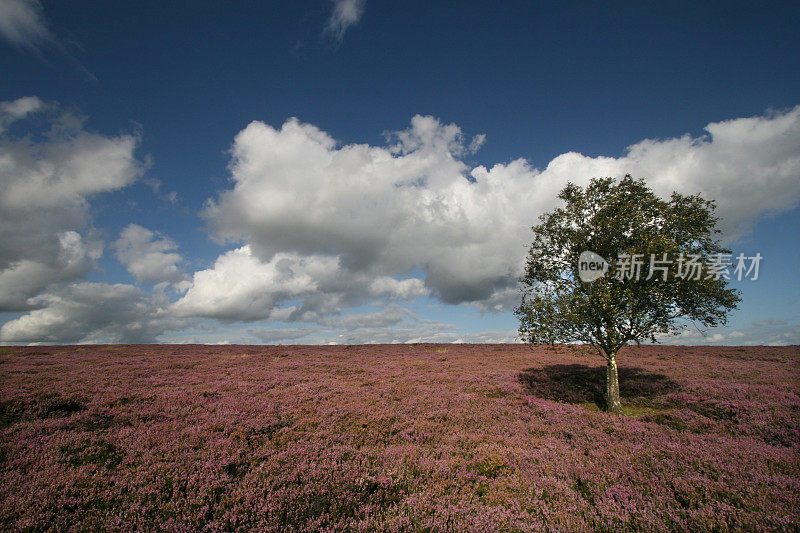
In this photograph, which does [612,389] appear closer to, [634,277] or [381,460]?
[634,277]

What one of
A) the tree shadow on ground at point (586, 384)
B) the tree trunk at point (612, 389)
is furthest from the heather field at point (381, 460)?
the tree shadow on ground at point (586, 384)

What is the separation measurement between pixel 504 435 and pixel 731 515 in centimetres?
547

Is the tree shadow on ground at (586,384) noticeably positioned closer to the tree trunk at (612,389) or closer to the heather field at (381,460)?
the tree trunk at (612,389)

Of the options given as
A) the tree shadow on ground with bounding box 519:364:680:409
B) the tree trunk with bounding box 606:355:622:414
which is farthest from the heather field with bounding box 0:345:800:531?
the tree shadow on ground with bounding box 519:364:680:409

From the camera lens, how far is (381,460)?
7859 millimetres

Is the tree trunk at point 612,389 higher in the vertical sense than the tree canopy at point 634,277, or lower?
lower

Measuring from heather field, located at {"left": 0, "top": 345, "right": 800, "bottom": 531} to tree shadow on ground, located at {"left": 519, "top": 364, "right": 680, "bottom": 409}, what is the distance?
1.85 m

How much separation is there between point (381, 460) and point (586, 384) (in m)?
16.6

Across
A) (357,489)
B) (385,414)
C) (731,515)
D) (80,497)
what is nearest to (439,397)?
(385,414)

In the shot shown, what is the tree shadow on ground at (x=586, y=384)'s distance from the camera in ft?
53.6

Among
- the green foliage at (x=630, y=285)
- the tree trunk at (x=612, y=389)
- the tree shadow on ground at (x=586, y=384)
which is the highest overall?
the green foliage at (x=630, y=285)

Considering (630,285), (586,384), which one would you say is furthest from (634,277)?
(586,384)

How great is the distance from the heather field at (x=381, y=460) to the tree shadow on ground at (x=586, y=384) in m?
1.85

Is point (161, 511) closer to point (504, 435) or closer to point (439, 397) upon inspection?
point (504, 435)
